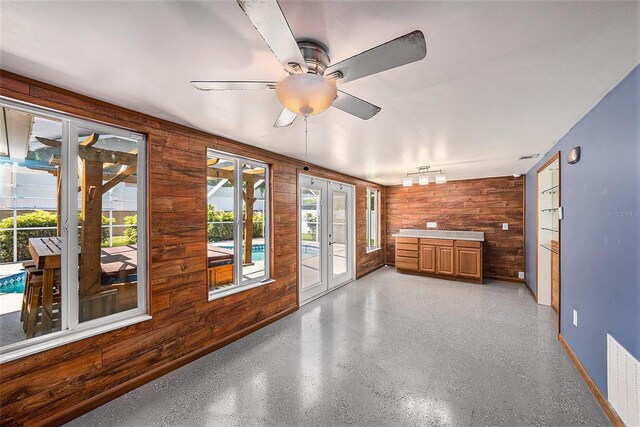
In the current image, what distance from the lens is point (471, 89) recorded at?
5.22ft

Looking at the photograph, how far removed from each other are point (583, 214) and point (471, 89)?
1.54 m

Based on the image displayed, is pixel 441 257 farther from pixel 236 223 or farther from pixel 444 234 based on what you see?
pixel 236 223

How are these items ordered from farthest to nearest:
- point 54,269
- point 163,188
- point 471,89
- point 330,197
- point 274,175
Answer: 1. point 330,197
2. point 274,175
3. point 163,188
4. point 54,269
5. point 471,89

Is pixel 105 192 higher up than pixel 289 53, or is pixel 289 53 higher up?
pixel 289 53

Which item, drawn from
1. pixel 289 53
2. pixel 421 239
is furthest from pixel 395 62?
pixel 421 239

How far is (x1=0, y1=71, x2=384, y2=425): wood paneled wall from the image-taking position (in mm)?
1569

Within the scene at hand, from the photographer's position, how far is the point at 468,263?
4.98 meters

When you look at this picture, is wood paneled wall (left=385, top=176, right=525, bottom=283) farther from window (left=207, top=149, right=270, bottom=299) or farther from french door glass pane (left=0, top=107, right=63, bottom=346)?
french door glass pane (left=0, top=107, right=63, bottom=346)

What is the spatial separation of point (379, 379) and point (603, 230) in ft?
6.53

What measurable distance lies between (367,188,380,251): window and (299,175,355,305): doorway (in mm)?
984

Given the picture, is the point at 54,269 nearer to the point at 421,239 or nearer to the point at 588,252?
the point at 588,252

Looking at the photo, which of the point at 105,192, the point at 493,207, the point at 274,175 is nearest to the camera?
the point at 105,192

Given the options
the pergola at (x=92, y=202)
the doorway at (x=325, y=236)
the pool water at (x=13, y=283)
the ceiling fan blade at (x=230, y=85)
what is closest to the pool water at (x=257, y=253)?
the doorway at (x=325, y=236)

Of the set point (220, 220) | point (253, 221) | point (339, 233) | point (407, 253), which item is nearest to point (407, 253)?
point (407, 253)
